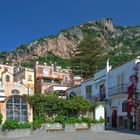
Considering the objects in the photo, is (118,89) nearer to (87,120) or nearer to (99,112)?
(99,112)

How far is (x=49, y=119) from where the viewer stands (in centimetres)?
4253

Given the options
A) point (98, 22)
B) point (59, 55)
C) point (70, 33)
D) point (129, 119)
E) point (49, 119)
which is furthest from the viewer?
point (98, 22)

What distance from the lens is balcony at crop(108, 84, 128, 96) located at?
169ft

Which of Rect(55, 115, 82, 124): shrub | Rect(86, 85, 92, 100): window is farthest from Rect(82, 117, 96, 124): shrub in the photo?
Rect(86, 85, 92, 100): window

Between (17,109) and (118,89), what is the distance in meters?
16.5

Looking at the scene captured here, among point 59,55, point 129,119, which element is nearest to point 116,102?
point 129,119

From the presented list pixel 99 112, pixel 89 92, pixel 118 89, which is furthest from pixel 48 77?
pixel 99 112

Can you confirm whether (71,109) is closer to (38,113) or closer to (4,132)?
(38,113)

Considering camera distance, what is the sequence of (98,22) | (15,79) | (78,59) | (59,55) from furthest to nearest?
(98,22), (59,55), (15,79), (78,59)

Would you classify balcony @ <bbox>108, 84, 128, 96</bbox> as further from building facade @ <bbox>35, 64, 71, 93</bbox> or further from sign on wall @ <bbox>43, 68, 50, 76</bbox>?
sign on wall @ <bbox>43, 68, 50, 76</bbox>

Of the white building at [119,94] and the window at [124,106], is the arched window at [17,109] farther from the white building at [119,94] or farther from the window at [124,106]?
the window at [124,106]

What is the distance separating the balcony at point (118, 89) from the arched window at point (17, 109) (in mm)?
14654

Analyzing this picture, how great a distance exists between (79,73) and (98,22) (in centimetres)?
10623

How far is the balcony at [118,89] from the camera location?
51359 mm
